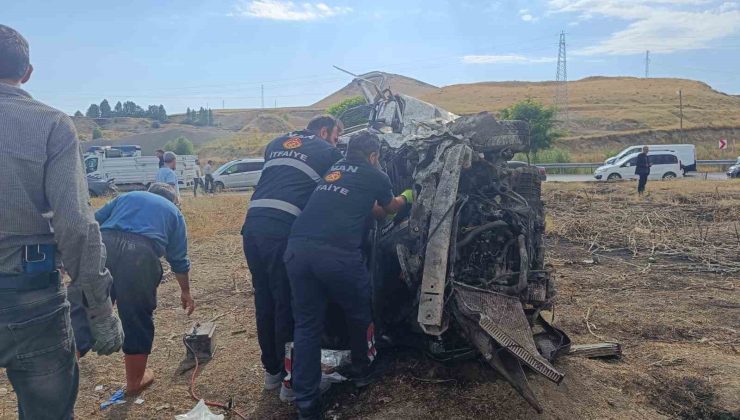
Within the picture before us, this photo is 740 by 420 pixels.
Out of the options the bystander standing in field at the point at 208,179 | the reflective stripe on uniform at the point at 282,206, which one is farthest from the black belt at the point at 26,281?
the bystander standing in field at the point at 208,179

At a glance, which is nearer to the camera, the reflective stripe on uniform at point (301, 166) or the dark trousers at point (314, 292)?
the dark trousers at point (314, 292)

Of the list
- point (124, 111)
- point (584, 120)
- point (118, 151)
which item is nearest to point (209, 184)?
point (118, 151)

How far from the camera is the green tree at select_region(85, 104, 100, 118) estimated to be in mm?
89812

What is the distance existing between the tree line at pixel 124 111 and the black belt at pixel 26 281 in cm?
9060

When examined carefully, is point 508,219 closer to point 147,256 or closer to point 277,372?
point 277,372

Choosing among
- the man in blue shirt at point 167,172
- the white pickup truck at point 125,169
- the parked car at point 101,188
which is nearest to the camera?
the man in blue shirt at point 167,172

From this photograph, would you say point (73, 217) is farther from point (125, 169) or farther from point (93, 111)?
point (93, 111)

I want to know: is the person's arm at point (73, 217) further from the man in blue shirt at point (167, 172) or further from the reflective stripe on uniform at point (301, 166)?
the man in blue shirt at point (167, 172)

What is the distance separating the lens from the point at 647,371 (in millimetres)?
4012

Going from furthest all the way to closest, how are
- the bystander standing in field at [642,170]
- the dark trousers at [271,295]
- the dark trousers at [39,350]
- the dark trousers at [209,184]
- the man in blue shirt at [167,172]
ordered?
the dark trousers at [209,184] → the bystander standing in field at [642,170] → the man in blue shirt at [167,172] → the dark trousers at [271,295] → the dark trousers at [39,350]

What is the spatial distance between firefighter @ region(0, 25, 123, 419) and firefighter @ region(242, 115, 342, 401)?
154cm

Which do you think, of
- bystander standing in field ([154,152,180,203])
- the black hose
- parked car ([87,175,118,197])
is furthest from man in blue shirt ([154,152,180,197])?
parked car ([87,175,118,197])

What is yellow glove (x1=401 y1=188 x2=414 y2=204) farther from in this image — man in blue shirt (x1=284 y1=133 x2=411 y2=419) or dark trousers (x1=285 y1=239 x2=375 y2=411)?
dark trousers (x1=285 y1=239 x2=375 y2=411)

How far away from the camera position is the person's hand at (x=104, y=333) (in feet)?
7.38
